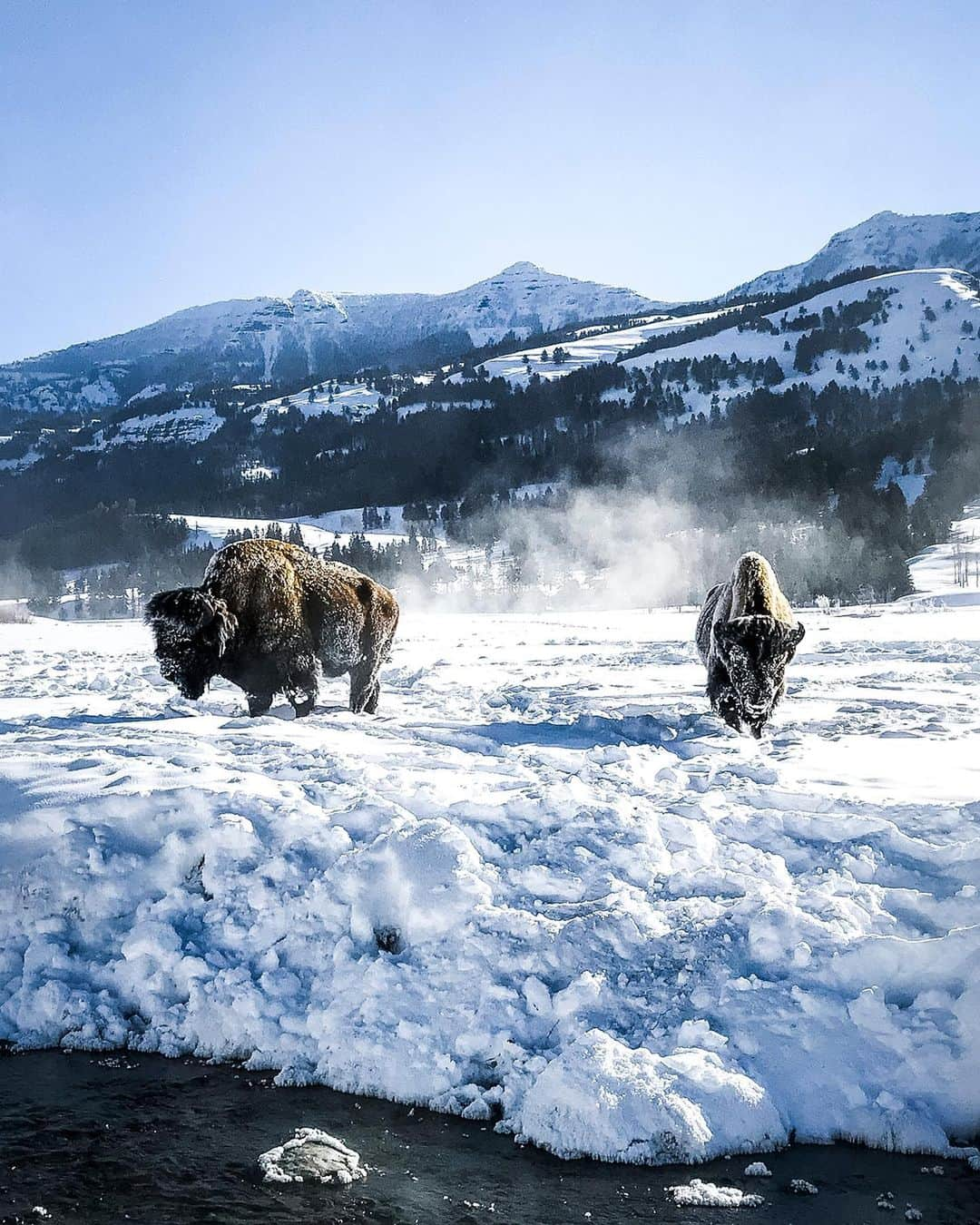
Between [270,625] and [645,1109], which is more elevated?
[270,625]

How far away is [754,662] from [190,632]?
6.51 m

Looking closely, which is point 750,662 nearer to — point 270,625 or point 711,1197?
point 270,625

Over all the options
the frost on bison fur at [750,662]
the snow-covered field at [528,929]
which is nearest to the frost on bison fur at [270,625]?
the snow-covered field at [528,929]

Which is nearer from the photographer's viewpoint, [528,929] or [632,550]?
[528,929]

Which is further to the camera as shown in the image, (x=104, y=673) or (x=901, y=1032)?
(x=104, y=673)

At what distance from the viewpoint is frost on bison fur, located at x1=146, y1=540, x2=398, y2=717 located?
942cm

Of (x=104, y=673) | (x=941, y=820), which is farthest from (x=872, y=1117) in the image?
(x=104, y=673)

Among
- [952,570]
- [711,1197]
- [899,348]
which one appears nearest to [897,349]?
[899,348]

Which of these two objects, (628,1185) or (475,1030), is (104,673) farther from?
(628,1185)

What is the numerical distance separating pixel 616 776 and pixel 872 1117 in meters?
3.78

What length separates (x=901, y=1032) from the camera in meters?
4.65

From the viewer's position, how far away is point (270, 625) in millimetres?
10211

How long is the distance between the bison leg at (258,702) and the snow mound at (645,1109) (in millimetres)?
6887

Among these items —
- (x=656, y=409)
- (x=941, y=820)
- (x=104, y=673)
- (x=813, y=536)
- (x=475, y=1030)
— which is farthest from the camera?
(x=656, y=409)
